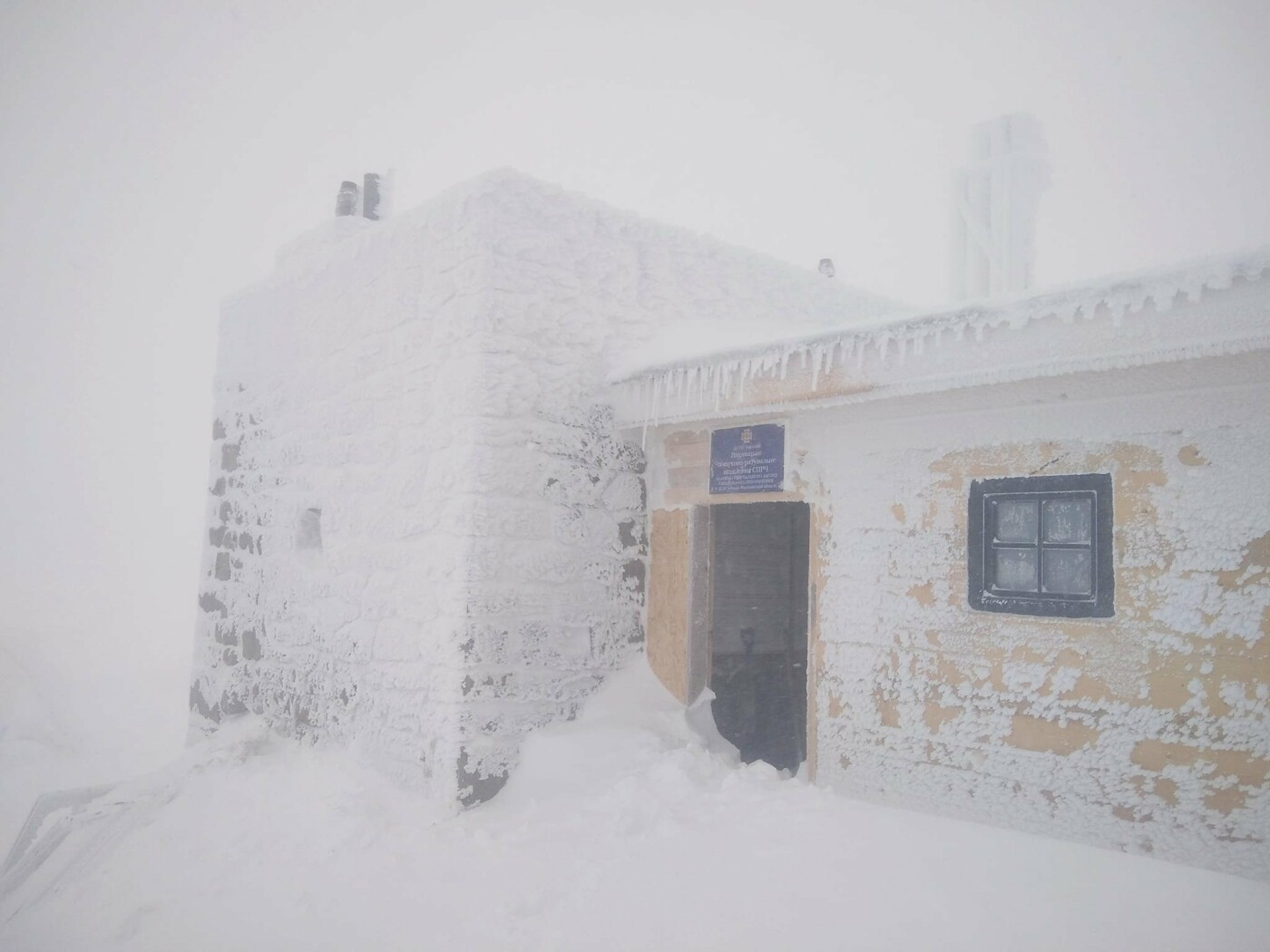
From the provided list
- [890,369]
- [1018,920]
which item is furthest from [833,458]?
[1018,920]

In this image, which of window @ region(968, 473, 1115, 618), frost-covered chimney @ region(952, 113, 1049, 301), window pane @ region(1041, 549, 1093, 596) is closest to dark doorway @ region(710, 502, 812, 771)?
window @ region(968, 473, 1115, 618)

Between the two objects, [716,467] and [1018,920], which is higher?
[716,467]

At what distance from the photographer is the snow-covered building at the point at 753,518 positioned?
3.11 m

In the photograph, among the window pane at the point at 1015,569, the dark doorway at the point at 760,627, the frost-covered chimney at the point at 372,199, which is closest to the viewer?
the window pane at the point at 1015,569

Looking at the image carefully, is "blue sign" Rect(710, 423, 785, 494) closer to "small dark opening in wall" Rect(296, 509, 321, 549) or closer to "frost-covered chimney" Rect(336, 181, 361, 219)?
"small dark opening in wall" Rect(296, 509, 321, 549)

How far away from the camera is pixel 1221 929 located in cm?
261

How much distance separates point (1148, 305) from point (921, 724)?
2077mm

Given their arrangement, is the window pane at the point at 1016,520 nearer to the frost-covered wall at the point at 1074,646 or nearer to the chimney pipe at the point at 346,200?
the frost-covered wall at the point at 1074,646

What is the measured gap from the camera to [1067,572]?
344 centimetres

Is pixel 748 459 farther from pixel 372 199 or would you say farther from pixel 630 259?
pixel 372 199

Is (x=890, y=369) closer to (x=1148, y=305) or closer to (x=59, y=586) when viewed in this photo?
(x=1148, y=305)

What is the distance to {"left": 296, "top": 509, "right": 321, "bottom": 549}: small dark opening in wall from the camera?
5.62m

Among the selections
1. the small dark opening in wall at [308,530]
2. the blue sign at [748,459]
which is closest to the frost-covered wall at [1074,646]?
the blue sign at [748,459]

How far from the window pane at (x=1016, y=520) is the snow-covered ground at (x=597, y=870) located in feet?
4.19
